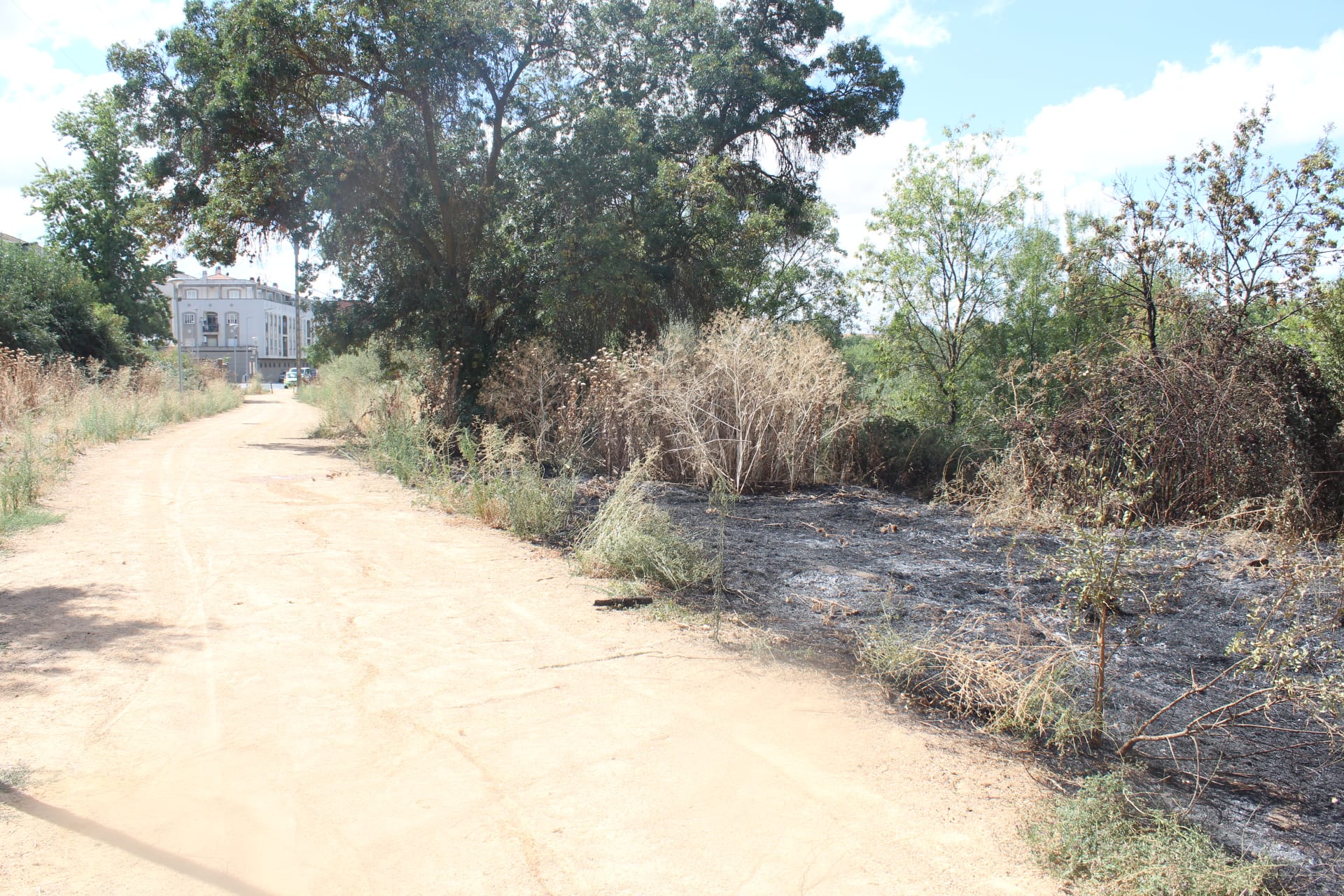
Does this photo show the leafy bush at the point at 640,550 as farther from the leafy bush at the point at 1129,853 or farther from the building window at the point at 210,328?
the building window at the point at 210,328

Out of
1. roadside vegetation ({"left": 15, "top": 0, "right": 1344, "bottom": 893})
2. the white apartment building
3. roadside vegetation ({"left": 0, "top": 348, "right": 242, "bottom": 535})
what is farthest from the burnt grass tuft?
the white apartment building

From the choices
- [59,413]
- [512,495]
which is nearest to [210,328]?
[59,413]

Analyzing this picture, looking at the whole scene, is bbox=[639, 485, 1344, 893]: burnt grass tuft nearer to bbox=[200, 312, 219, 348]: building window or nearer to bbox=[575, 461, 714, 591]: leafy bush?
bbox=[575, 461, 714, 591]: leafy bush

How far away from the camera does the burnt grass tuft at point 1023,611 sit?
3.39 meters

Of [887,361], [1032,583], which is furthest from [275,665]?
[887,361]

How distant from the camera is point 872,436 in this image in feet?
42.6

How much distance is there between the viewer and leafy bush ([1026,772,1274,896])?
2756 mm

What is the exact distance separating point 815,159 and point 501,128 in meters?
9.48

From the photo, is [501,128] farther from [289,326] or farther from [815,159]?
[289,326]

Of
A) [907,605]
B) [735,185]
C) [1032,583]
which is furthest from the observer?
[735,185]

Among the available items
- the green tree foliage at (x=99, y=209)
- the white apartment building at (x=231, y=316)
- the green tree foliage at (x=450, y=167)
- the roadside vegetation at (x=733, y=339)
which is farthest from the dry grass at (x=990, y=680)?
the white apartment building at (x=231, y=316)

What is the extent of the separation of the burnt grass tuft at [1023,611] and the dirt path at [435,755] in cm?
83

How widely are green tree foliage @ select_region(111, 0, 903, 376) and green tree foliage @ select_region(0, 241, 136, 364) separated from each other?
22.3ft

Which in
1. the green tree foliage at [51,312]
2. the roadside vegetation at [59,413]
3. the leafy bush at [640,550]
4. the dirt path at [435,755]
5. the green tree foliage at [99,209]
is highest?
the green tree foliage at [99,209]
